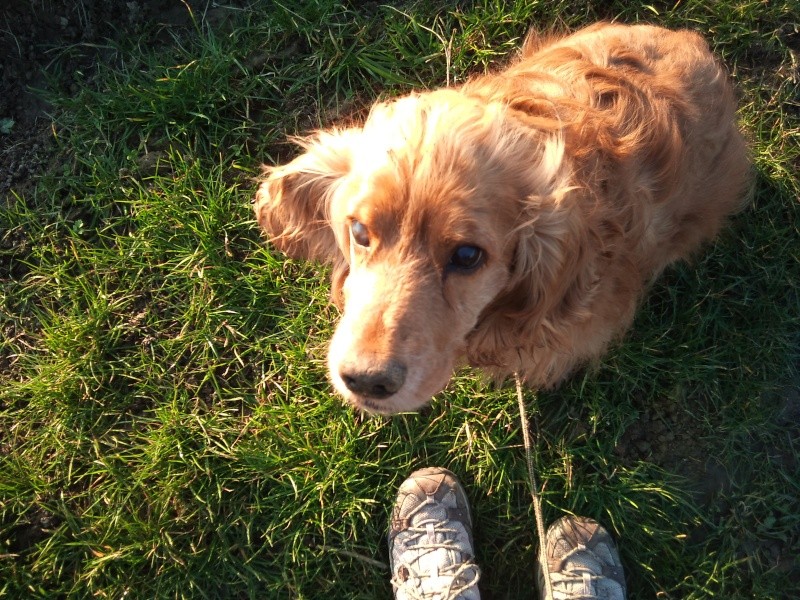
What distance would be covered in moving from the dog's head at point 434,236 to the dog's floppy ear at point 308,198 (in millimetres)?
192

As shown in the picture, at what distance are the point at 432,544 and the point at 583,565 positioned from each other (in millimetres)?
715

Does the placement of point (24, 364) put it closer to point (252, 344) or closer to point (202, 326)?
point (202, 326)

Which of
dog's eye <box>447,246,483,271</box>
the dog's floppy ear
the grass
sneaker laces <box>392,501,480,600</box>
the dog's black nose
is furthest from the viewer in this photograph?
the grass

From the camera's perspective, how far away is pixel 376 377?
1.91 m

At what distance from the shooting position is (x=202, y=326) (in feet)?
11.1

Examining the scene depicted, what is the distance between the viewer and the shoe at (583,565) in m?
2.90

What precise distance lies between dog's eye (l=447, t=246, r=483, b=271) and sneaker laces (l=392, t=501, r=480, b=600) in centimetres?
142

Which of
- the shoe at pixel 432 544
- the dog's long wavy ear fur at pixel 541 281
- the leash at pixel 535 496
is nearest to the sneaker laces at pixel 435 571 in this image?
the shoe at pixel 432 544

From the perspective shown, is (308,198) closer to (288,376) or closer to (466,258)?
(466,258)

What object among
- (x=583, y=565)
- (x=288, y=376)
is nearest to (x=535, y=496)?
(x=583, y=565)

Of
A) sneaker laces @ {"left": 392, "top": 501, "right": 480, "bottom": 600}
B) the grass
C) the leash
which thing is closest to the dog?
the leash

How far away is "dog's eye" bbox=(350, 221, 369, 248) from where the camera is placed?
211 centimetres

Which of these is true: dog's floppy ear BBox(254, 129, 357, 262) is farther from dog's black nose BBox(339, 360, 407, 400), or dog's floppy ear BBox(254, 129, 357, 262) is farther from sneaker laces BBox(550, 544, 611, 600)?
sneaker laces BBox(550, 544, 611, 600)

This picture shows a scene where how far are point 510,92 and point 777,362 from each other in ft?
6.83
